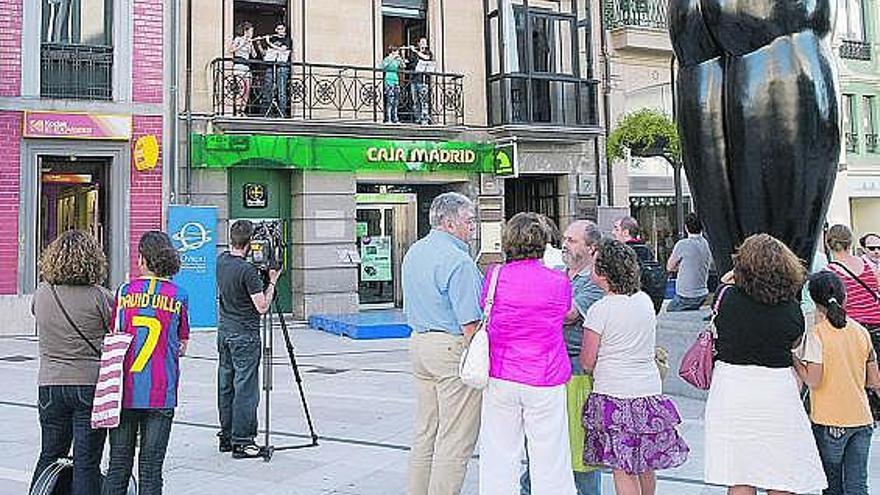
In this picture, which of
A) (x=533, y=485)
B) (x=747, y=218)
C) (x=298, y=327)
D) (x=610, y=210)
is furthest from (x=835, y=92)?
(x=610, y=210)

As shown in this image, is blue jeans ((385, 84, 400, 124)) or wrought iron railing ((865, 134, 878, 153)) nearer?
blue jeans ((385, 84, 400, 124))

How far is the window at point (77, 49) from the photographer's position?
46.4 ft

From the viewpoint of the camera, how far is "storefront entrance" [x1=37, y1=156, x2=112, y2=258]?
14336 mm

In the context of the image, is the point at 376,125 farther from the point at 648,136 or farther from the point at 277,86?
the point at 648,136

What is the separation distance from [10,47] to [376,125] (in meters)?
6.14

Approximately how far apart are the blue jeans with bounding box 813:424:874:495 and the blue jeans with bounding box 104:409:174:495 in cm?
291

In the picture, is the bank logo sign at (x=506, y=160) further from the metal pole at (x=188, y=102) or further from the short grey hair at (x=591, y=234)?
the short grey hair at (x=591, y=234)

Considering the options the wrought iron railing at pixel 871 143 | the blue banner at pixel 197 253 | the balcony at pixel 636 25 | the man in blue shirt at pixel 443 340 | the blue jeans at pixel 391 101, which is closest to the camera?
the man in blue shirt at pixel 443 340

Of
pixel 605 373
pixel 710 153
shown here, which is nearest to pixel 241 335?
pixel 605 373

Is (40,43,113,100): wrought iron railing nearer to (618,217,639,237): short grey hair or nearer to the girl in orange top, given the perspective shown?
(618,217,639,237): short grey hair

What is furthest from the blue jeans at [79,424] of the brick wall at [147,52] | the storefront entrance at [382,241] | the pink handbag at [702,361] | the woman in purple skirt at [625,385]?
the storefront entrance at [382,241]

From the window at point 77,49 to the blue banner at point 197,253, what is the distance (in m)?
2.55

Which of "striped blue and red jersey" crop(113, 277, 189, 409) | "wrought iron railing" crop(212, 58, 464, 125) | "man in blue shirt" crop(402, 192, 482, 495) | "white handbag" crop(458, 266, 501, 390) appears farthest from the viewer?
"wrought iron railing" crop(212, 58, 464, 125)

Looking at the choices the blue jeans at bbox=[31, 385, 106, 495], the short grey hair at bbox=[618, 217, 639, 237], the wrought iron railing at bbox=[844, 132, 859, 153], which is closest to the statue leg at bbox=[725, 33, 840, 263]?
the short grey hair at bbox=[618, 217, 639, 237]
